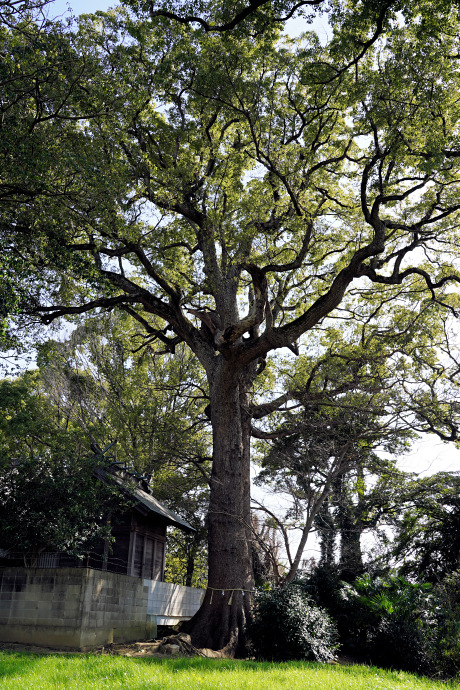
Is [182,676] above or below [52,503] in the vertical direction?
below

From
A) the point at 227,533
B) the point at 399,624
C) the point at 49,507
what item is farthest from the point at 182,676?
the point at 49,507

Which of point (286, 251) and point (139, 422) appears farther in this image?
point (139, 422)

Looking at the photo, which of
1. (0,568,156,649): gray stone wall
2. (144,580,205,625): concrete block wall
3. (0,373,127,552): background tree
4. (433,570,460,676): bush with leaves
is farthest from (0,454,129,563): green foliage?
(433,570,460,676): bush with leaves

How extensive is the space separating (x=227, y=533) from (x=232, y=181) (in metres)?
8.94

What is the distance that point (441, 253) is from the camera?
14.6m

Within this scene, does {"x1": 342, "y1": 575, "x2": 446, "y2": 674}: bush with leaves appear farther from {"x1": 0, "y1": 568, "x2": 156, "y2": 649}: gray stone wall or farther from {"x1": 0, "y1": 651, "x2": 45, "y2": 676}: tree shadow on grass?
{"x1": 0, "y1": 651, "x2": 45, "y2": 676}: tree shadow on grass

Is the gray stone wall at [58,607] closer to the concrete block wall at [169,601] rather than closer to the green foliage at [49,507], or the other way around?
the green foliage at [49,507]

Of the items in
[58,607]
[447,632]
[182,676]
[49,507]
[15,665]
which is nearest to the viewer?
[182,676]

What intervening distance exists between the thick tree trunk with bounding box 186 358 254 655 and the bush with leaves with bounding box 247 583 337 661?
700 mm

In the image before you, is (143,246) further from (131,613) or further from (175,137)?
(131,613)

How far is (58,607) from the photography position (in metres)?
10.7

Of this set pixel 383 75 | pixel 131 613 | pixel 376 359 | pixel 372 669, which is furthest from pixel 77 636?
pixel 383 75

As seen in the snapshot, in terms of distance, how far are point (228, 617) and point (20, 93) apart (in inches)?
429

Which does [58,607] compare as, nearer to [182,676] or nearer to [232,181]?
[182,676]
